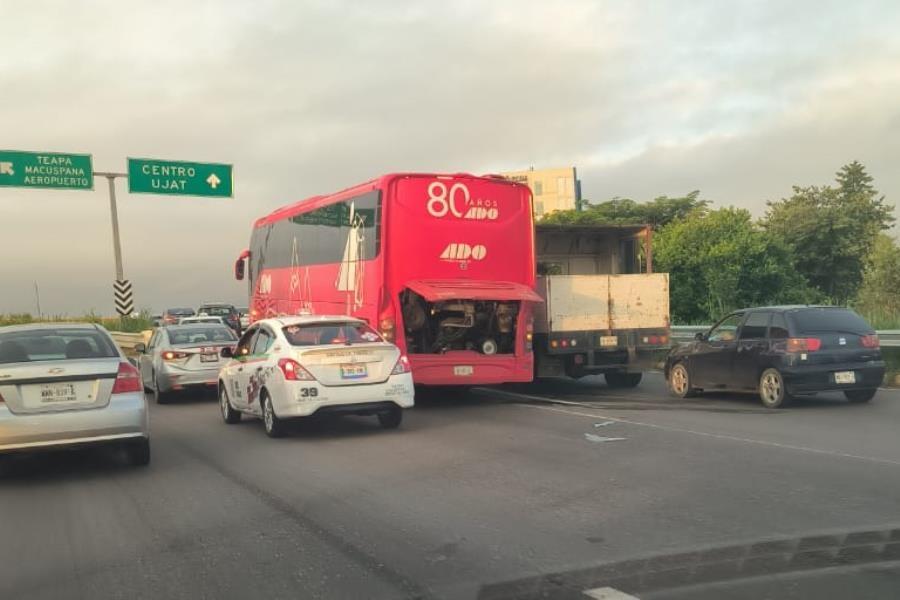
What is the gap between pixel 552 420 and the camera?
11.9 meters

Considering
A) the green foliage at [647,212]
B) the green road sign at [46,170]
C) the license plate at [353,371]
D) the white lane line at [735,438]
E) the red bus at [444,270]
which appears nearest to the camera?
the white lane line at [735,438]

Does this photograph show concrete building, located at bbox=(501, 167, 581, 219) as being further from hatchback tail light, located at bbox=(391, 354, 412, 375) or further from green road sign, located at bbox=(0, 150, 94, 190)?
hatchback tail light, located at bbox=(391, 354, 412, 375)

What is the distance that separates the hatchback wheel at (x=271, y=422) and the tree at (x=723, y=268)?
26.7 metres

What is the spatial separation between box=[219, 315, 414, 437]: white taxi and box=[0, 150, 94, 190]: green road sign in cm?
2123

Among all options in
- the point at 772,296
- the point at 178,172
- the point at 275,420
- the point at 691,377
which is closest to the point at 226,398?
the point at 275,420

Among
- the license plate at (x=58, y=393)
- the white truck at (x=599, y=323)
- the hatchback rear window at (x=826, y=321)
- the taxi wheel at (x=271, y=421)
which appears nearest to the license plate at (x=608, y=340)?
the white truck at (x=599, y=323)

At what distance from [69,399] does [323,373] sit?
3.14m

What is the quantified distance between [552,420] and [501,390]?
4.97m

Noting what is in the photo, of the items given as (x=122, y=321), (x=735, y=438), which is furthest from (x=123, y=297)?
(x=735, y=438)

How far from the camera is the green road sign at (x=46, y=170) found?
28688mm

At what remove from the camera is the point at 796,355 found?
40.4ft

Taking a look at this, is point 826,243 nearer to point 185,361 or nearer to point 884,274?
point 884,274

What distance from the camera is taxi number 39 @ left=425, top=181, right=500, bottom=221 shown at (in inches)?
551

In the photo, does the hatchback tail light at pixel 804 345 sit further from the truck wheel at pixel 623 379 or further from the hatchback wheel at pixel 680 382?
the truck wheel at pixel 623 379
